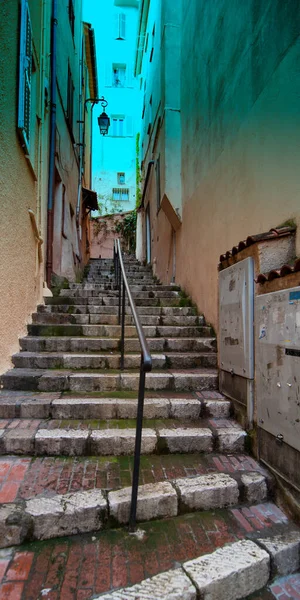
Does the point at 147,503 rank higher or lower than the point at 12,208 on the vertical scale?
lower

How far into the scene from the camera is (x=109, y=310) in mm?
5109

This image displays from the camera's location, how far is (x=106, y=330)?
450 cm

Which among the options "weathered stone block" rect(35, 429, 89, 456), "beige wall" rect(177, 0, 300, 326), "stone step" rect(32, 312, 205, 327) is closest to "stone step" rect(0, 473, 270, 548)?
"weathered stone block" rect(35, 429, 89, 456)

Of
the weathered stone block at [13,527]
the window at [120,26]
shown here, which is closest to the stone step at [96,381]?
the weathered stone block at [13,527]

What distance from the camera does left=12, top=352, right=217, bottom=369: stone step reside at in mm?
3768

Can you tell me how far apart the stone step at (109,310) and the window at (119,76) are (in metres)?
22.1

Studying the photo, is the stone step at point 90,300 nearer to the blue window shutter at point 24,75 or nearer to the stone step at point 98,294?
the stone step at point 98,294

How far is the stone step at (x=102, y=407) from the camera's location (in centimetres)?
301

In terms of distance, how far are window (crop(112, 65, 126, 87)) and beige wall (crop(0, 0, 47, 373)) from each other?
2027 centimetres

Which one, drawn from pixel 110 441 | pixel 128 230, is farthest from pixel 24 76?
pixel 128 230

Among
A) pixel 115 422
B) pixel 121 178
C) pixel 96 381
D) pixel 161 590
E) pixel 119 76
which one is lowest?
pixel 161 590

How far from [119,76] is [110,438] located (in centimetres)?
2520

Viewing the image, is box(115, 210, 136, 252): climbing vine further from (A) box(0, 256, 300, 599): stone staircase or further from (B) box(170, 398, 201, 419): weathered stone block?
(B) box(170, 398, 201, 419): weathered stone block

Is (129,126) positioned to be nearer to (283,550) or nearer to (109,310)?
(109,310)
